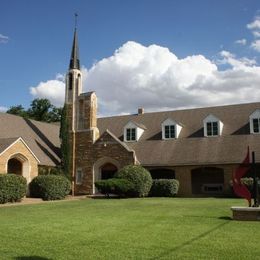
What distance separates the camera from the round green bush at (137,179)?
93.2 feet

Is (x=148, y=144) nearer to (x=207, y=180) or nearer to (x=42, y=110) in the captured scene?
(x=207, y=180)

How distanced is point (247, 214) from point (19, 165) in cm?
2075

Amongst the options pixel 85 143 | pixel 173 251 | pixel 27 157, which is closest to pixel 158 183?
pixel 85 143

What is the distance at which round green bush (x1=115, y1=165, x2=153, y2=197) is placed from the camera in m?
28.4

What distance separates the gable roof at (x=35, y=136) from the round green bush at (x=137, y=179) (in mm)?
6974

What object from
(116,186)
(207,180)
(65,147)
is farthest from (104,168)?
(207,180)

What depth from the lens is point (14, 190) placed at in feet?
79.2

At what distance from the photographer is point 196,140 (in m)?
32.7

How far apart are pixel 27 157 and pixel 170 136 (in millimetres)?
12254

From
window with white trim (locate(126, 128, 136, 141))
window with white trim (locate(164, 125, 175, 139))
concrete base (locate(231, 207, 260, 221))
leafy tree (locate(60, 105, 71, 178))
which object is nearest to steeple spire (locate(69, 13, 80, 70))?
leafy tree (locate(60, 105, 71, 178))

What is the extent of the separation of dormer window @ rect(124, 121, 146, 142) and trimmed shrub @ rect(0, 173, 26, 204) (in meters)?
12.8

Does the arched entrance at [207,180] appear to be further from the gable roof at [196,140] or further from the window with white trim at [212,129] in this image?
the window with white trim at [212,129]

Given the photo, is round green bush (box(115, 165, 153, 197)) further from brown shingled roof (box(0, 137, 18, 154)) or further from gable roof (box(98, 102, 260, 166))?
brown shingled roof (box(0, 137, 18, 154))

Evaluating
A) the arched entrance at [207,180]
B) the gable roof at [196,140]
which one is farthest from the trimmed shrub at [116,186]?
the arched entrance at [207,180]
